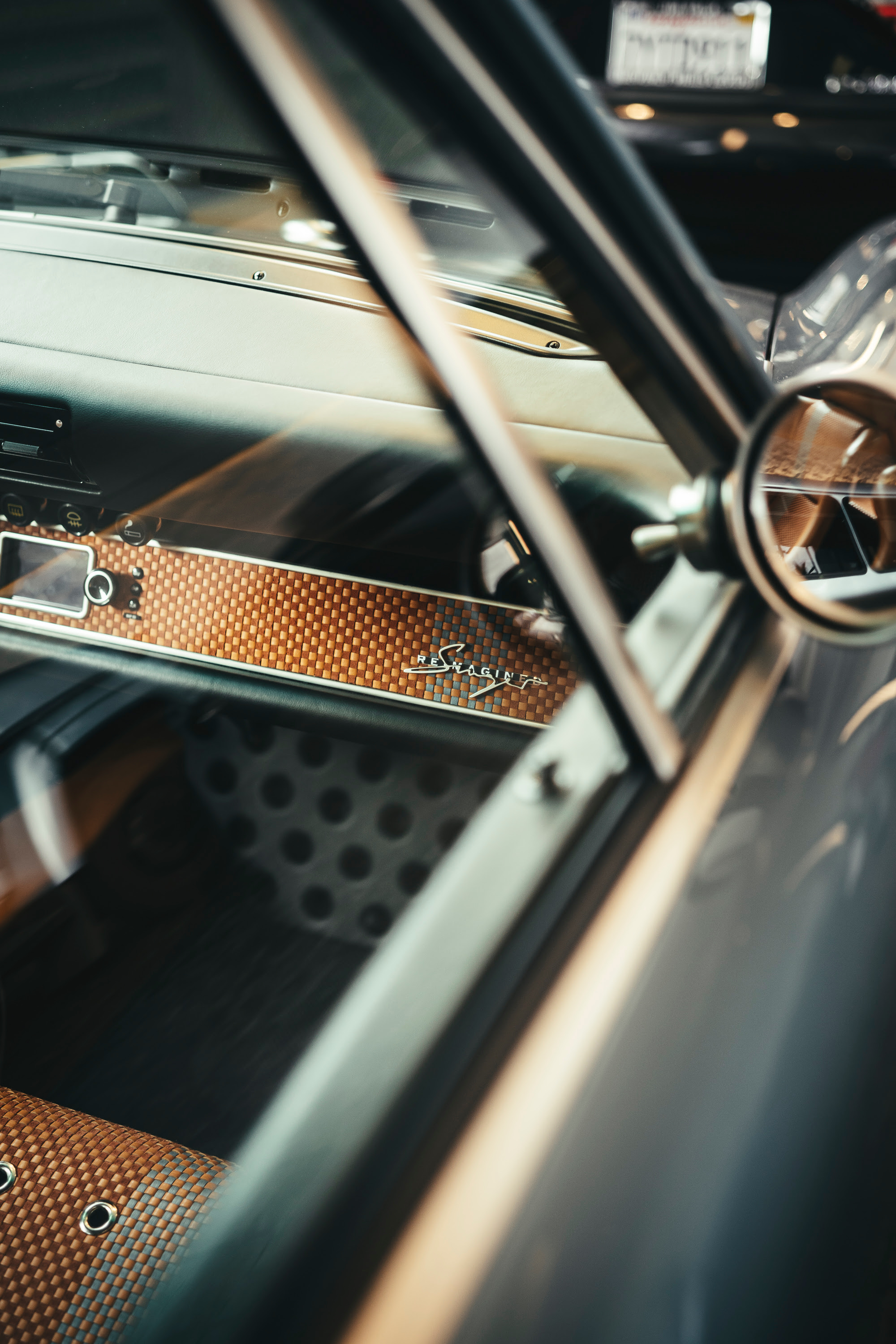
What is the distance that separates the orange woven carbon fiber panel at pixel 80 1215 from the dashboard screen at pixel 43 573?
725mm

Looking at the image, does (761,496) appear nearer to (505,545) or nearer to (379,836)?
(505,545)

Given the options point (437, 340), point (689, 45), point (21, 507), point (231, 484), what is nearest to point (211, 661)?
point (231, 484)

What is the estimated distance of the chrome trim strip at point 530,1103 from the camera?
45 centimetres

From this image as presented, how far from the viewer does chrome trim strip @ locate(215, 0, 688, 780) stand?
56 cm

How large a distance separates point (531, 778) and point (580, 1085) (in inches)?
10.2

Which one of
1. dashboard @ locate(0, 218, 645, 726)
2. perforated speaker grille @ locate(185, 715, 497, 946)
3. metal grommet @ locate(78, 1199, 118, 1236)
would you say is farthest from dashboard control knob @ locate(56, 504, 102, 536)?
metal grommet @ locate(78, 1199, 118, 1236)

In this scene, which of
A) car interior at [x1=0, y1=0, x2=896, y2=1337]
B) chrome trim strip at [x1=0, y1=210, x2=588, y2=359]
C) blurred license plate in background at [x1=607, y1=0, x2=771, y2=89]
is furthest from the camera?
blurred license plate in background at [x1=607, y1=0, x2=771, y2=89]

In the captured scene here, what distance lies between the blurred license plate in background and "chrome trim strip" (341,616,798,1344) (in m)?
5.97

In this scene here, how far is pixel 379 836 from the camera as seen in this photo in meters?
1.25

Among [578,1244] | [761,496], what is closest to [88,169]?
[761,496]

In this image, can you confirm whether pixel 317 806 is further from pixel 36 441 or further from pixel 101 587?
pixel 36 441

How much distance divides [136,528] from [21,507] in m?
0.18
